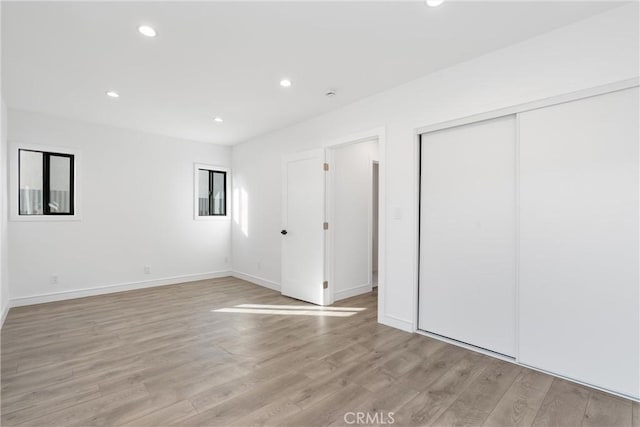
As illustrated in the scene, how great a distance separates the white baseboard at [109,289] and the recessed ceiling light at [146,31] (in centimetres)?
412

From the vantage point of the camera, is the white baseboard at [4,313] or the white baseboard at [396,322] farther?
the white baseboard at [4,313]

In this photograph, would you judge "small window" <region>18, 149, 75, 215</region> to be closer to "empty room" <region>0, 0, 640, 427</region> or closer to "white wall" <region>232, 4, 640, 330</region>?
"empty room" <region>0, 0, 640, 427</region>

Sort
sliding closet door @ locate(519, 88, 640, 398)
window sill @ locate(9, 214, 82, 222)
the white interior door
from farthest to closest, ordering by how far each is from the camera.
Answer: the white interior door, window sill @ locate(9, 214, 82, 222), sliding closet door @ locate(519, 88, 640, 398)

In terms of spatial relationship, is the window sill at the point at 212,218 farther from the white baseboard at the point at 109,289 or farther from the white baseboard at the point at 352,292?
the white baseboard at the point at 352,292

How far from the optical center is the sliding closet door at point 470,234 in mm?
2672

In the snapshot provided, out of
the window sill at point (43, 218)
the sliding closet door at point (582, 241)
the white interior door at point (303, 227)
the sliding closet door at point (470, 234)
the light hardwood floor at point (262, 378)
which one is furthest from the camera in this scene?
the white interior door at point (303, 227)

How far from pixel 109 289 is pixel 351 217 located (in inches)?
158

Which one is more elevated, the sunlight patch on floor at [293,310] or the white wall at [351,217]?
the white wall at [351,217]

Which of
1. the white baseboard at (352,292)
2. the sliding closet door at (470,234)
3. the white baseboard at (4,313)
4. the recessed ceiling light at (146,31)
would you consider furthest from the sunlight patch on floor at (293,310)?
the recessed ceiling light at (146,31)

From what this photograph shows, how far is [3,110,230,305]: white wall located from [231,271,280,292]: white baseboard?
370 mm

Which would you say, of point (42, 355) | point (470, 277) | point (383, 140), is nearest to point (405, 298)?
point (470, 277)

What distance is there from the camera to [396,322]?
11.1 ft

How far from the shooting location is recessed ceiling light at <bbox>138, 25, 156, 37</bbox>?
90.4 inches

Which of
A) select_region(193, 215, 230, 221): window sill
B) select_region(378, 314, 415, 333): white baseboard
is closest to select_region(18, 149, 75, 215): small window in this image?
select_region(193, 215, 230, 221): window sill
